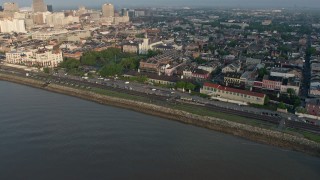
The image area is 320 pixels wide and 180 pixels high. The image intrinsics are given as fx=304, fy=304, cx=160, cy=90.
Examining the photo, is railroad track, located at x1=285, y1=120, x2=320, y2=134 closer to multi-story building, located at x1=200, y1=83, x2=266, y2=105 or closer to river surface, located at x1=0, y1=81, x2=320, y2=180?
river surface, located at x1=0, y1=81, x2=320, y2=180

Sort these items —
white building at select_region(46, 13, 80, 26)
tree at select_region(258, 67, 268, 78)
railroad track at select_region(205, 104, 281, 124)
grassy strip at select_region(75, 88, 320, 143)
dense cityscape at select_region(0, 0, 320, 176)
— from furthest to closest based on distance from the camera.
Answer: white building at select_region(46, 13, 80, 26)
tree at select_region(258, 67, 268, 78)
dense cityscape at select_region(0, 0, 320, 176)
railroad track at select_region(205, 104, 281, 124)
grassy strip at select_region(75, 88, 320, 143)

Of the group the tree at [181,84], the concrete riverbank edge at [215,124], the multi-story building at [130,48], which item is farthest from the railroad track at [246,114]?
the multi-story building at [130,48]

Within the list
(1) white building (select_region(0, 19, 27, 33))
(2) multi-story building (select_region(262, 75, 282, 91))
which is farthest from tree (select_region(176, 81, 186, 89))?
(1) white building (select_region(0, 19, 27, 33))

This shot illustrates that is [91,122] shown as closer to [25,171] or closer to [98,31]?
[25,171]

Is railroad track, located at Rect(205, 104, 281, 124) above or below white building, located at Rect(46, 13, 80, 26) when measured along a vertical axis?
below

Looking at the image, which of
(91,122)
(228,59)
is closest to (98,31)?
(228,59)

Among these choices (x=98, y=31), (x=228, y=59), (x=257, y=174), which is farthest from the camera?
(x=98, y=31)

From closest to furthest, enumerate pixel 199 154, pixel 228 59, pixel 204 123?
pixel 199 154 < pixel 204 123 < pixel 228 59
